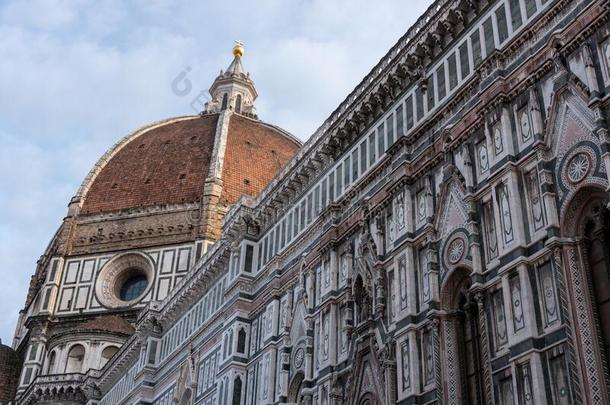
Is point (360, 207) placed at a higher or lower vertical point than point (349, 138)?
lower

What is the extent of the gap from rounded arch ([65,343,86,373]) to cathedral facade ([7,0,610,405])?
20.7 metres

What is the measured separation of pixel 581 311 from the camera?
17109 mm

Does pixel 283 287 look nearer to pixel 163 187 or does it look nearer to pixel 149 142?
pixel 163 187

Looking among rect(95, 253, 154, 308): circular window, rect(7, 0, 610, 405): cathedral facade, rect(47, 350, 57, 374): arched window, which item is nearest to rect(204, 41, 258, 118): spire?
rect(95, 253, 154, 308): circular window

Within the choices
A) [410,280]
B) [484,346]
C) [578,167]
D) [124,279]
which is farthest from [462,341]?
[124,279]

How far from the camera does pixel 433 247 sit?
895 inches

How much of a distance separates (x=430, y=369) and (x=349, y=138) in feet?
38.4

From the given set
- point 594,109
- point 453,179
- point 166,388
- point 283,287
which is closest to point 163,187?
point 166,388

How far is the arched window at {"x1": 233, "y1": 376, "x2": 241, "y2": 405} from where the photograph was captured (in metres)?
32.1

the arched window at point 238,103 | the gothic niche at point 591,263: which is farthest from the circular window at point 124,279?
the gothic niche at point 591,263

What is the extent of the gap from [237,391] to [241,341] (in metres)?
2.19

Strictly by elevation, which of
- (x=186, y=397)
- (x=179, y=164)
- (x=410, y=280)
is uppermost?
(x=179, y=164)

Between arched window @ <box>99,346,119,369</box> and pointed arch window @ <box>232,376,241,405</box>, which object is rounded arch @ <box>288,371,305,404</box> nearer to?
pointed arch window @ <box>232,376,241,405</box>

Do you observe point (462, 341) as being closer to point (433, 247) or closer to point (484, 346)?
point (484, 346)
